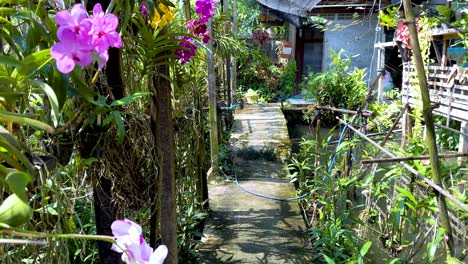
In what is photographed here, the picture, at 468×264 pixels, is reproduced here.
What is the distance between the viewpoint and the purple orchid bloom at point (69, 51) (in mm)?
572

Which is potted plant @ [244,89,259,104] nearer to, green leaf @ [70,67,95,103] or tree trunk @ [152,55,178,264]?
tree trunk @ [152,55,178,264]

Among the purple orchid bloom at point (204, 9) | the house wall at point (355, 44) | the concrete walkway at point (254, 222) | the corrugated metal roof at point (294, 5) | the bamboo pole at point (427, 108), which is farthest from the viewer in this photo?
the house wall at point (355, 44)

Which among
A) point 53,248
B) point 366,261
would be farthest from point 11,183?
point 366,261

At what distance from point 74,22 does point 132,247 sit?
12.3 inches

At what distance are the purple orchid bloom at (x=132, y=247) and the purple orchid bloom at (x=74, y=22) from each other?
268mm

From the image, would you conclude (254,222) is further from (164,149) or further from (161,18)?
(161,18)

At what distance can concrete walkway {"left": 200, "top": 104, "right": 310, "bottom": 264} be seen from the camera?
98.7 inches

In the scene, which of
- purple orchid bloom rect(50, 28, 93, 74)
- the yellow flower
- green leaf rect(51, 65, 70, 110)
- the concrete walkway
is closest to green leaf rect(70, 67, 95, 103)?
green leaf rect(51, 65, 70, 110)

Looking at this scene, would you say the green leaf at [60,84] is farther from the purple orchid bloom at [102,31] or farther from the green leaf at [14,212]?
the green leaf at [14,212]

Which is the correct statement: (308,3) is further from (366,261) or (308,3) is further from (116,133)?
(116,133)

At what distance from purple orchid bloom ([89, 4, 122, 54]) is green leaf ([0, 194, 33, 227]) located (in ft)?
0.80

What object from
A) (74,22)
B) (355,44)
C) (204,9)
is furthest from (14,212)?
(355,44)

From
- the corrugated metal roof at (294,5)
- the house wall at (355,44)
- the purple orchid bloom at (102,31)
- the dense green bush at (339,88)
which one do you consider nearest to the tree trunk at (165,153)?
the purple orchid bloom at (102,31)

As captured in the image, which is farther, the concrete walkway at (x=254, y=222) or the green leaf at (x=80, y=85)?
the concrete walkway at (x=254, y=222)
